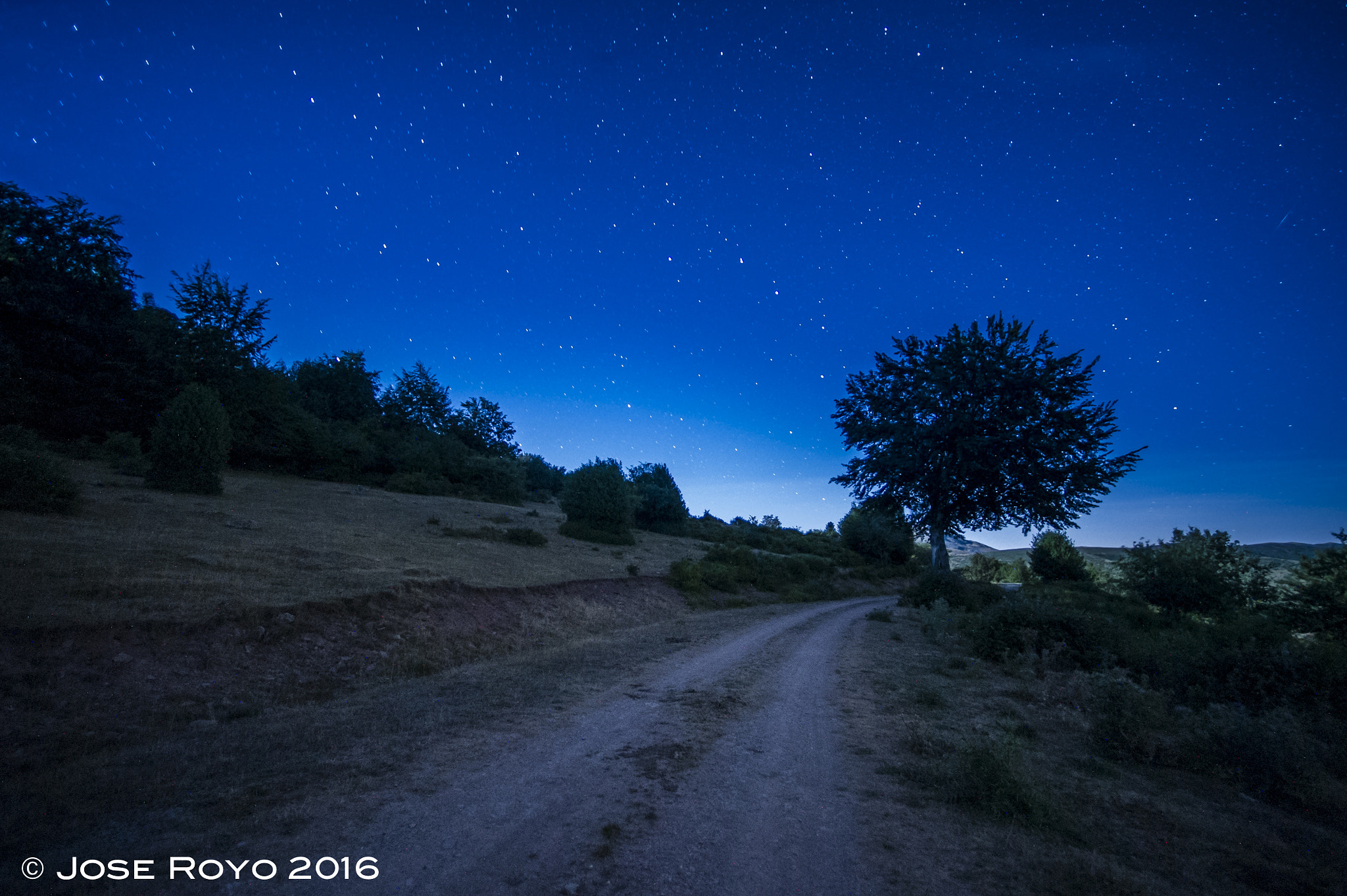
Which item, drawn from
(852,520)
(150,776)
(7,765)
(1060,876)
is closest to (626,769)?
(1060,876)

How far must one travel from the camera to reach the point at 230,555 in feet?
38.9

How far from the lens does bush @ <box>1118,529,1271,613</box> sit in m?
21.2

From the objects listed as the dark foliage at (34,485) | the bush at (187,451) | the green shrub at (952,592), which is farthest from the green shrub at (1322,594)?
the bush at (187,451)

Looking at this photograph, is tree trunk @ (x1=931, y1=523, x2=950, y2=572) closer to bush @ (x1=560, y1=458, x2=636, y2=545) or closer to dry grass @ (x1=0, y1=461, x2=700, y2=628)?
dry grass @ (x1=0, y1=461, x2=700, y2=628)

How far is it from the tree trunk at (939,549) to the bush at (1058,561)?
16523mm

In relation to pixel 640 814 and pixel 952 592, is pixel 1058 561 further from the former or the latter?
pixel 640 814

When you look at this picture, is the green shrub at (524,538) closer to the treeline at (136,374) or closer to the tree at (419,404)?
the treeline at (136,374)

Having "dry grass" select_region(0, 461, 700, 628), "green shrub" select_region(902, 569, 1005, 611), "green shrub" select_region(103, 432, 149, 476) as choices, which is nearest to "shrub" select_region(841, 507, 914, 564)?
"green shrub" select_region(902, 569, 1005, 611)

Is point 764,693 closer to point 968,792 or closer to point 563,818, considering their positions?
point 968,792

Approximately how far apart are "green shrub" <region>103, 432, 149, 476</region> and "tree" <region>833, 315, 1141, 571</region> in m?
32.4

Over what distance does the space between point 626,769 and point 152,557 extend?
10.9m

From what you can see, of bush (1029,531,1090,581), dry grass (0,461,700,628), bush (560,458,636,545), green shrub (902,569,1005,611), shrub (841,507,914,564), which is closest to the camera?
dry grass (0,461,700,628)

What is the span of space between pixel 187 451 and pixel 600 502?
19454mm

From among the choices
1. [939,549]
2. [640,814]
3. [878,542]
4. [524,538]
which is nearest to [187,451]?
[524,538]
